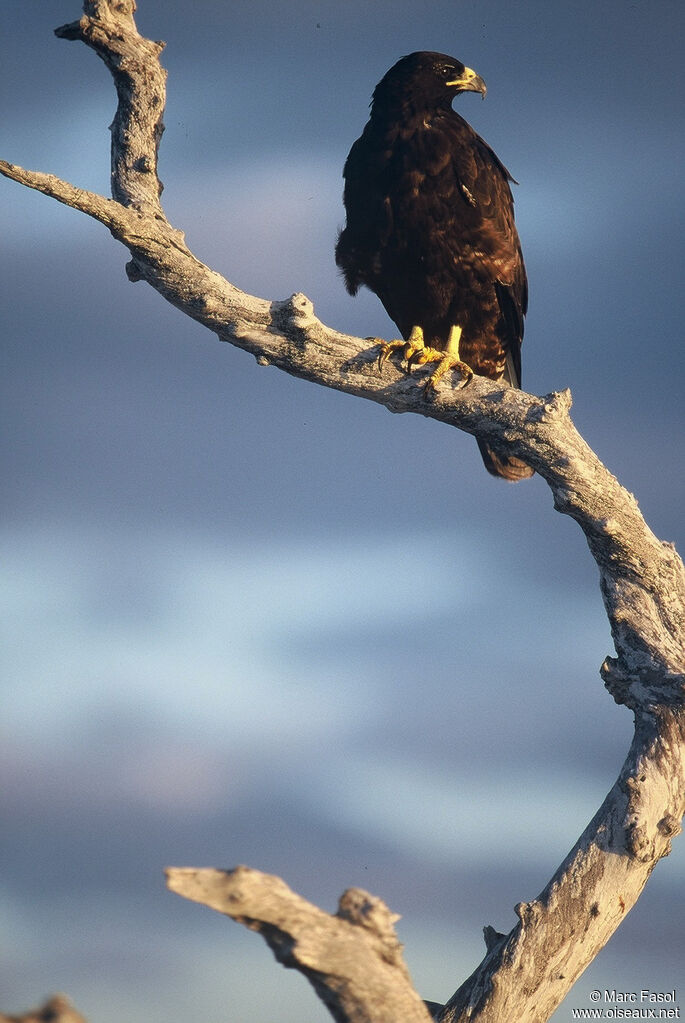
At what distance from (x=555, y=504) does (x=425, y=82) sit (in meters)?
3.21

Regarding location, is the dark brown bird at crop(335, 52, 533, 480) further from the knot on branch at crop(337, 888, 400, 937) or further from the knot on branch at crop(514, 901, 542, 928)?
the knot on branch at crop(337, 888, 400, 937)

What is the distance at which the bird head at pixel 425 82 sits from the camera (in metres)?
7.23

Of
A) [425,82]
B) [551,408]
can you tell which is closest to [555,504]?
[551,408]

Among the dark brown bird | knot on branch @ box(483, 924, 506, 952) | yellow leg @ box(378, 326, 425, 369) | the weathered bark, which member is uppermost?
the dark brown bird

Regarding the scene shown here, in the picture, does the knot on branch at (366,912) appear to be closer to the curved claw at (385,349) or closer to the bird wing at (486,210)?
the curved claw at (385,349)

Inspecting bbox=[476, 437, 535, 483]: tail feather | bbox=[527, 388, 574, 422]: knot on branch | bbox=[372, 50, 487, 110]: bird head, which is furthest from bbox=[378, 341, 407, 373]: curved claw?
bbox=[372, 50, 487, 110]: bird head

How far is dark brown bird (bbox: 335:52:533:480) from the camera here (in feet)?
22.5

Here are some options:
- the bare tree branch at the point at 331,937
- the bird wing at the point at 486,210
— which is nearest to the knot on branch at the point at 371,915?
the bare tree branch at the point at 331,937

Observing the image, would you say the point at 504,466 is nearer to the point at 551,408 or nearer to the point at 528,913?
the point at 551,408

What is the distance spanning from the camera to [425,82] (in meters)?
7.32

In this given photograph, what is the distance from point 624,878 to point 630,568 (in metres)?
1.84

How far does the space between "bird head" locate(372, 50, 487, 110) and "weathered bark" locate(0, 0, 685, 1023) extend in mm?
1783

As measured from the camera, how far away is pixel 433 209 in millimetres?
6844

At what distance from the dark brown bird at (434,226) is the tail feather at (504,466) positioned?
0.01 metres
